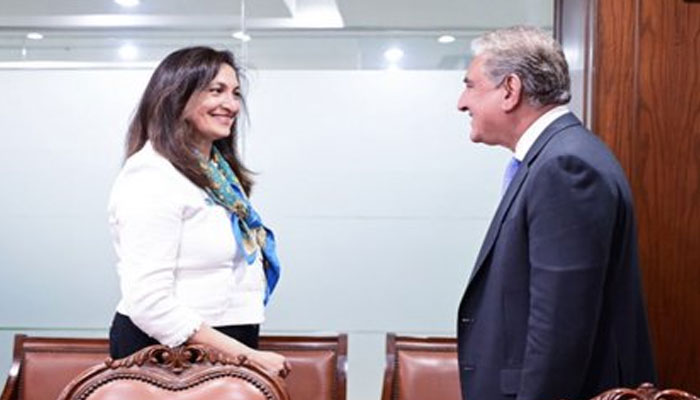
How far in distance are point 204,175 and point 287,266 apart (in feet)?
5.14

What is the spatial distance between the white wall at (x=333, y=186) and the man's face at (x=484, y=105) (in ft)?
5.83

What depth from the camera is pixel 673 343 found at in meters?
1.87

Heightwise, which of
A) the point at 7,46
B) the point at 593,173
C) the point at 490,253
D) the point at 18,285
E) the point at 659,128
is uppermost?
the point at 7,46

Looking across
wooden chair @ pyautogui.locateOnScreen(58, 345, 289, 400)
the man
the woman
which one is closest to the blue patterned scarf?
the woman

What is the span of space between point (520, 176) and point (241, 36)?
212 centimetres

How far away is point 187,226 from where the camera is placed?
1795mm

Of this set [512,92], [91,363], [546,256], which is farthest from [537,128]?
[91,363]

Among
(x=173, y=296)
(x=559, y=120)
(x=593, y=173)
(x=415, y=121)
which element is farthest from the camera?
(x=415, y=121)

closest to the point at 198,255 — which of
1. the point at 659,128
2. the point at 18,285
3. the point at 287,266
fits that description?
the point at 659,128

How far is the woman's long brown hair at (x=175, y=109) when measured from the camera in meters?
1.82

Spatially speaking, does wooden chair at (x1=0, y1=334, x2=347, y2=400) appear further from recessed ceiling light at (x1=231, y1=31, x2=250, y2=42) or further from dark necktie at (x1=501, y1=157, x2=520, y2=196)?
recessed ceiling light at (x1=231, y1=31, x2=250, y2=42)

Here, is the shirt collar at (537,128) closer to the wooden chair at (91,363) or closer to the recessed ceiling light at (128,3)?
the wooden chair at (91,363)

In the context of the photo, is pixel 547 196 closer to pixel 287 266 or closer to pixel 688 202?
pixel 688 202

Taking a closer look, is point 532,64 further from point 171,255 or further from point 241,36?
point 241,36
